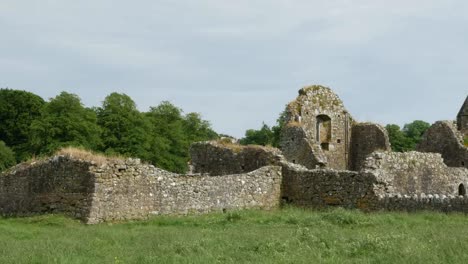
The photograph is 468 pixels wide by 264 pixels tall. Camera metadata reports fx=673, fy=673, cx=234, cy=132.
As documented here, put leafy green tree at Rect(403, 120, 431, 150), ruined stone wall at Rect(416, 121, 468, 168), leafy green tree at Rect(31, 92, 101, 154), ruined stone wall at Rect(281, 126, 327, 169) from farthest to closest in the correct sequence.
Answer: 1. leafy green tree at Rect(403, 120, 431, 150)
2. leafy green tree at Rect(31, 92, 101, 154)
3. ruined stone wall at Rect(416, 121, 468, 168)
4. ruined stone wall at Rect(281, 126, 327, 169)

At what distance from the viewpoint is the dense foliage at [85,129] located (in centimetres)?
5094

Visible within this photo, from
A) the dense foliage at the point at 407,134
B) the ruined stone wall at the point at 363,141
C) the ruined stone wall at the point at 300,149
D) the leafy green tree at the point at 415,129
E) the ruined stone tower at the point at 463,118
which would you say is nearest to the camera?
the ruined stone wall at the point at 300,149

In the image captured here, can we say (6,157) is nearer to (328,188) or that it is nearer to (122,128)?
(122,128)

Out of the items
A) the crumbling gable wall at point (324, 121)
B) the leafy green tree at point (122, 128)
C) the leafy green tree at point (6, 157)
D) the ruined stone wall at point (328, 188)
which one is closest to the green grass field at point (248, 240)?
the ruined stone wall at point (328, 188)

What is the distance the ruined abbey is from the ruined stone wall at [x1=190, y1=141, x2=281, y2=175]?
0.04m

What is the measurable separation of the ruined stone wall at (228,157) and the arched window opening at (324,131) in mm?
5233

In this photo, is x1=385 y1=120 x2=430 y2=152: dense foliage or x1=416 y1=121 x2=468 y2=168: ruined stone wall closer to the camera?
x1=416 y1=121 x2=468 y2=168: ruined stone wall

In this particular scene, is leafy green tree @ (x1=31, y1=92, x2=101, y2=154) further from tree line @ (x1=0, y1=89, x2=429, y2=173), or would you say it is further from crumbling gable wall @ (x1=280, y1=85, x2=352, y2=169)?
crumbling gable wall @ (x1=280, y1=85, x2=352, y2=169)

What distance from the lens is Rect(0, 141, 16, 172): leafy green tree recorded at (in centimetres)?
5437

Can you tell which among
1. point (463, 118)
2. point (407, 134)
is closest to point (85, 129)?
point (463, 118)

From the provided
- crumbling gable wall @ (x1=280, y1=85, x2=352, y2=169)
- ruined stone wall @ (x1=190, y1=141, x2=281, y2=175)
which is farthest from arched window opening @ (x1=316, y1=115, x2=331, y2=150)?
ruined stone wall @ (x1=190, y1=141, x2=281, y2=175)

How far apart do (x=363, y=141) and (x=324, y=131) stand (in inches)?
80.4

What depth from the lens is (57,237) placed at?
1609 cm

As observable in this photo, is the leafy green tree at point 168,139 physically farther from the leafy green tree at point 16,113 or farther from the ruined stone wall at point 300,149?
the ruined stone wall at point 300,149
